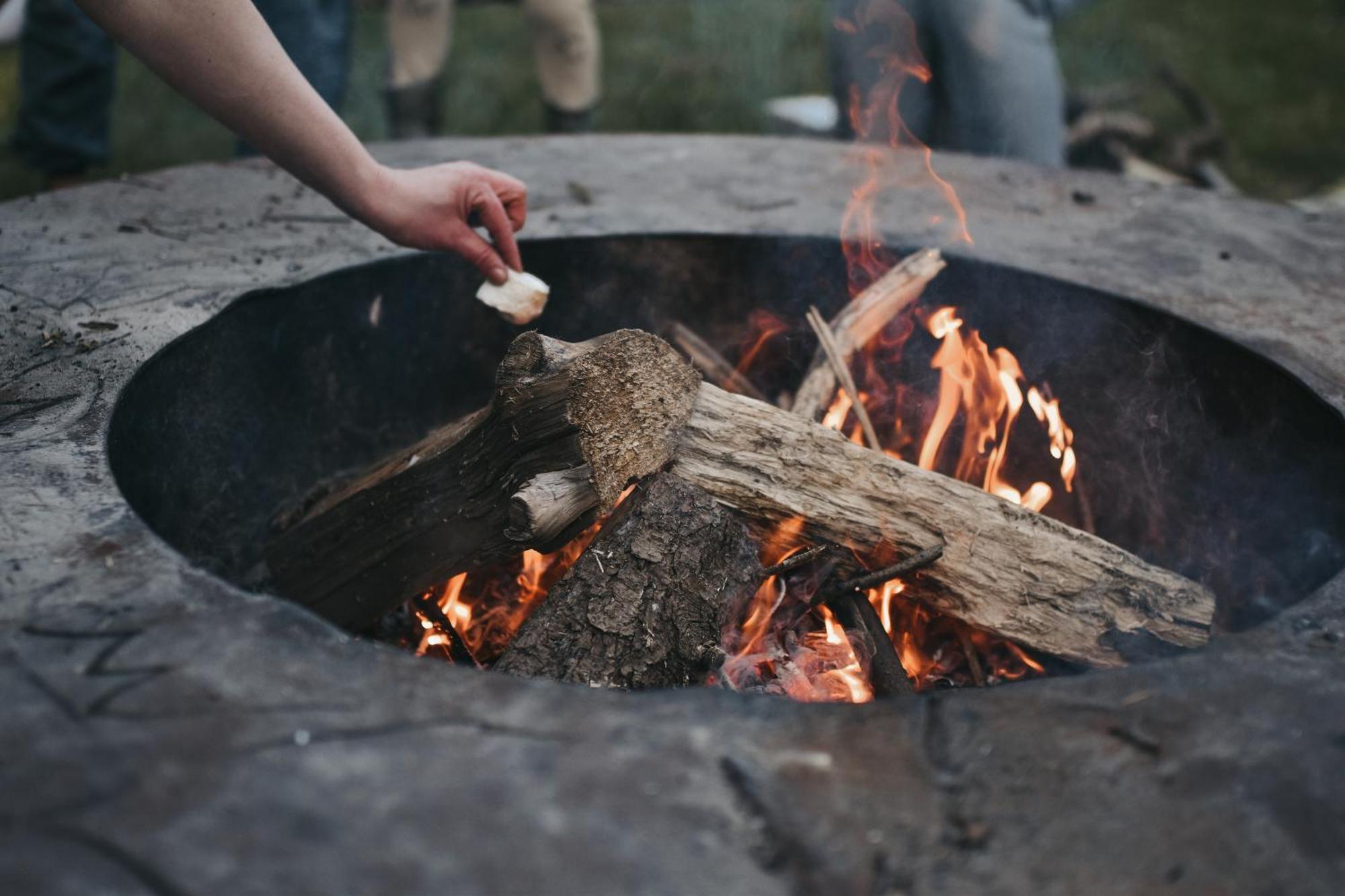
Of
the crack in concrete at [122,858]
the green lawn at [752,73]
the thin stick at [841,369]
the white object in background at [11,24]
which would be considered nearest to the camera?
the crack in concrete at [122,858]

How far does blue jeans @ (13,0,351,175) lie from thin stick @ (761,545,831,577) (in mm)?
2895

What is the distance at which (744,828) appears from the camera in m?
1.12

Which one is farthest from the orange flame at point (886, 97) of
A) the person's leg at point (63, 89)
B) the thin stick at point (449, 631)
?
the person's leg at point (63, 89)

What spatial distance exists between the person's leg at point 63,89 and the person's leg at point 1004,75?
3.15 metres

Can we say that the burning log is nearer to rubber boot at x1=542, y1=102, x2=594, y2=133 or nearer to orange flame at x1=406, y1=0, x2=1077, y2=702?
orange flame at x1=406, y1=0, x2=1077, y2=702

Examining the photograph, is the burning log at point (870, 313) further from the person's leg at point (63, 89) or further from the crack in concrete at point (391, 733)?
the person's leg at point (63, 89)

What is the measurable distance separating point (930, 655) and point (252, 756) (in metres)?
1.22

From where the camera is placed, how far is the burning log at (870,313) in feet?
7.62

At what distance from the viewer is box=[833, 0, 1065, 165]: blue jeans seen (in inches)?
147

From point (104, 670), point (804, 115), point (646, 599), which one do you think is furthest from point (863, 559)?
point (804, 115)

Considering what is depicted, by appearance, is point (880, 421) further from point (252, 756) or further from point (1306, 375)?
point (252, 756)

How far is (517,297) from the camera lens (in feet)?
7.09

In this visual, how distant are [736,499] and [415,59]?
3.81 meters

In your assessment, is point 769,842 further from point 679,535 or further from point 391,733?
point 679,535
